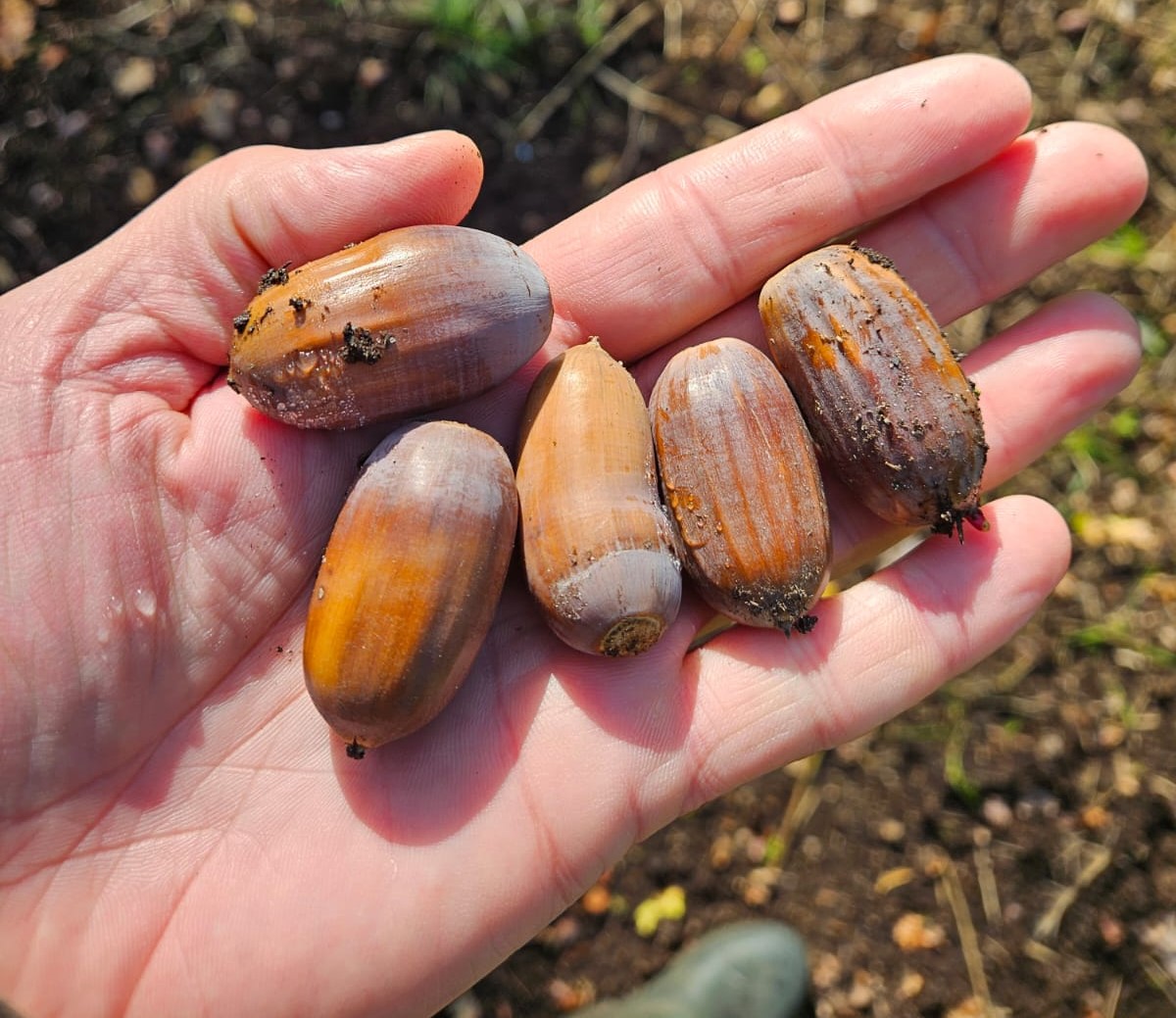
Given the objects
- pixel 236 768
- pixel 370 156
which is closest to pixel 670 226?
pixel 370 156

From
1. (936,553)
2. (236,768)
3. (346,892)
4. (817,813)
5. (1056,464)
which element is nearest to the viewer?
(346,892)

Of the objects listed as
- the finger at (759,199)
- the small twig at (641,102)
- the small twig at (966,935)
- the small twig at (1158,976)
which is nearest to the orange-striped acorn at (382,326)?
the finger at (759,199)

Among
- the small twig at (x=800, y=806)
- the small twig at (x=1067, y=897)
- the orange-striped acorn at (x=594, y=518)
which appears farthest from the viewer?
the small twig at (x=800, y=806)

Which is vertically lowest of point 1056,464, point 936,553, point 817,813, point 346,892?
point 817,813

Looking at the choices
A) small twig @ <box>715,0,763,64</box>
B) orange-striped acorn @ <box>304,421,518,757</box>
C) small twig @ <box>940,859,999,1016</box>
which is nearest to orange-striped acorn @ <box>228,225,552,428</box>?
orange-striped acorn @ <box>304,421,518,757</box>

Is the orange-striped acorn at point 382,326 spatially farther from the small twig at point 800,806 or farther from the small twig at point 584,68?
the small twig at point 800,806

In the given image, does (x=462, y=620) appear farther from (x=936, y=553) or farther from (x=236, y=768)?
(x=936, y=553)

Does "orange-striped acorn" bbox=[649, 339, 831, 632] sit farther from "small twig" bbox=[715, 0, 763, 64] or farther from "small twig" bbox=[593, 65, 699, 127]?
"small twig" bbox=[715, 0, 763, 64]
